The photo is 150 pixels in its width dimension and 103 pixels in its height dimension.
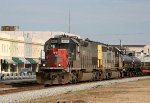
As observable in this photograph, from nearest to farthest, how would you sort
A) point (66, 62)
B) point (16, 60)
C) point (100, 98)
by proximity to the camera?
point (100, 98)
point (66, 62)
point (16, 60)

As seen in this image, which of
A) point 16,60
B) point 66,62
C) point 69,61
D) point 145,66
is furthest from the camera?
point 16,60

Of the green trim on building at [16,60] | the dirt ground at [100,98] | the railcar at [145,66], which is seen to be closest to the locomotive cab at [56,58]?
the dirt ground at [100,98]

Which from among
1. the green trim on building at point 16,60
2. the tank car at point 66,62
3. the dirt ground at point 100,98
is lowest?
the dirt ground at point 100,98

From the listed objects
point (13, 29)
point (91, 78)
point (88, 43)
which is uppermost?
point (13, 29)

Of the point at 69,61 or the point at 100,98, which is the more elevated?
the point at 69,61

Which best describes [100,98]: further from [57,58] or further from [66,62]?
[57,58]

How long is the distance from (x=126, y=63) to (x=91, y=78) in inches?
836

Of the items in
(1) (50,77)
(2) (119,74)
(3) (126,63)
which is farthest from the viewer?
(3) (126,63)

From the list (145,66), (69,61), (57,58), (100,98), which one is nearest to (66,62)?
(69,61)

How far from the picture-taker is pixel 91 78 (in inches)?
1638

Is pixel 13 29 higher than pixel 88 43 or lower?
higher

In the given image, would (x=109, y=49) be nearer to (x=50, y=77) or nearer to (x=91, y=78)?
(x=91, y=78)

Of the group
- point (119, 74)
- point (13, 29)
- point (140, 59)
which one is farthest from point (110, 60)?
point (13, 29)

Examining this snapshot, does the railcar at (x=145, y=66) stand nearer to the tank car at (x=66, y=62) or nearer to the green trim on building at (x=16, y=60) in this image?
the green trim on building at (x=16, y=60)
